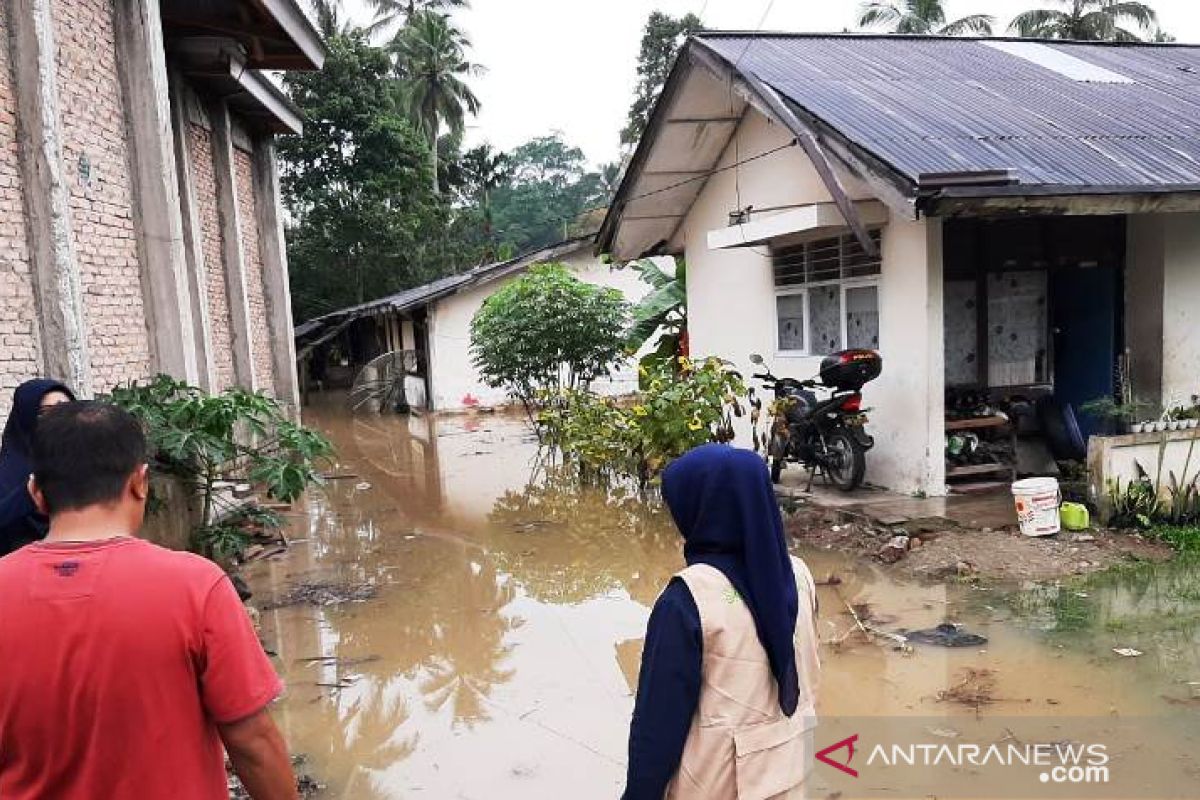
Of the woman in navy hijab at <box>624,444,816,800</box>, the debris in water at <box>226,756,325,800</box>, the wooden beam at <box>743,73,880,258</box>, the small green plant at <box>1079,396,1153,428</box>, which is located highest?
the wooden beam at <box>743,73,880,258</box>

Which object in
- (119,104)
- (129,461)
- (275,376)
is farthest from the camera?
(275,376)

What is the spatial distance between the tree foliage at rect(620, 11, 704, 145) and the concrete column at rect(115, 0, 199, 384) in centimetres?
2652

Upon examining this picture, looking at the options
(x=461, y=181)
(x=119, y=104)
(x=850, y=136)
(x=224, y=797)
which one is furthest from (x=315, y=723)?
(x=461, y=181)

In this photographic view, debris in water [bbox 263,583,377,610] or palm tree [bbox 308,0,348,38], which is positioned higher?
palm tree [bbox 308,0,348,38]

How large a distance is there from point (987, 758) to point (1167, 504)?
404 centimetres

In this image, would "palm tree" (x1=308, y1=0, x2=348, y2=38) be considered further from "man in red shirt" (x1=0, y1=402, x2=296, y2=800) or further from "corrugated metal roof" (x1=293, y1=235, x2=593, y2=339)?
"man in red shirt" (x1=0, y1=402, x2=296, y2=800)

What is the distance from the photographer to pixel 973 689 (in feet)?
→ 14.0

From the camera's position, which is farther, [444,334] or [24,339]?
[444,334]

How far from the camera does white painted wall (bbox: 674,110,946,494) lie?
7.75m

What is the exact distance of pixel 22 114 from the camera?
555 cm

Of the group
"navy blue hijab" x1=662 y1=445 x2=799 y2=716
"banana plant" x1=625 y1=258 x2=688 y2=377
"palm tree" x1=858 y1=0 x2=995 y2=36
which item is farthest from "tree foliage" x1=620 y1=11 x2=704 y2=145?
"navy blue hijab" x1=662 y1=445 x2=799 y2=716

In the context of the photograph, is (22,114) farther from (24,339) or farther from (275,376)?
(275,376)

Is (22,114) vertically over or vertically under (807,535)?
over

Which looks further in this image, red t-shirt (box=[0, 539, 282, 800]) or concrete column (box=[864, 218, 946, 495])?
concrete column (box=[864, 218, 946, 495])
